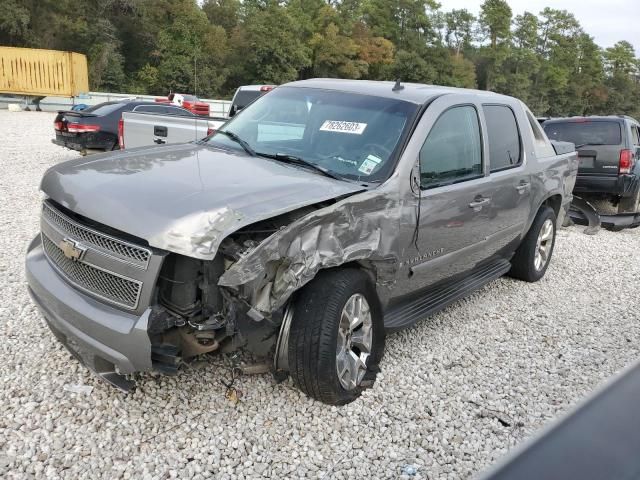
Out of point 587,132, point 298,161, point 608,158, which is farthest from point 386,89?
point 587,132

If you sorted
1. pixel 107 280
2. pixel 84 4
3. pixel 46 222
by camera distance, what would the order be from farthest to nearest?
pixel 84 4
pixel 46 222
pixel 107 280

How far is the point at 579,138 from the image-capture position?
9.66 meters

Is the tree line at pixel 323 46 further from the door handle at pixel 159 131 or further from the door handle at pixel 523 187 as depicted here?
the door handle at pixel 523 187

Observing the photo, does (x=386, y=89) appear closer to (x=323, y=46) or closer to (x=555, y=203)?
(x=555, y=203)

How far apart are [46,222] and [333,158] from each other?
1819 millimetres

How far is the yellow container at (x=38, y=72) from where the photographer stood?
28.2 meters

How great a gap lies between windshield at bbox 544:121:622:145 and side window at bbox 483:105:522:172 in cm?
529

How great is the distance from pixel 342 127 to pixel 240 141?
2.54 feet

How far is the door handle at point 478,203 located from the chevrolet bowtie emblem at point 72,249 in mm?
2694

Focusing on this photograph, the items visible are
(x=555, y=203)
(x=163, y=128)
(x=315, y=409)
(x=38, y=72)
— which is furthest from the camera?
(x=38, y=72)

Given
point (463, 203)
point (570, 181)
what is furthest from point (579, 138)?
point (463, 203)

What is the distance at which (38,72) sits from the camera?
28812mm

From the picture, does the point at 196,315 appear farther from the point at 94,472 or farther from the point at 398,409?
the point at 398,409

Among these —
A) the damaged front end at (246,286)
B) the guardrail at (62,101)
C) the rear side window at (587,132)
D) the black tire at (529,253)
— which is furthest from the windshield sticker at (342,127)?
the guardrail at (62,101)
